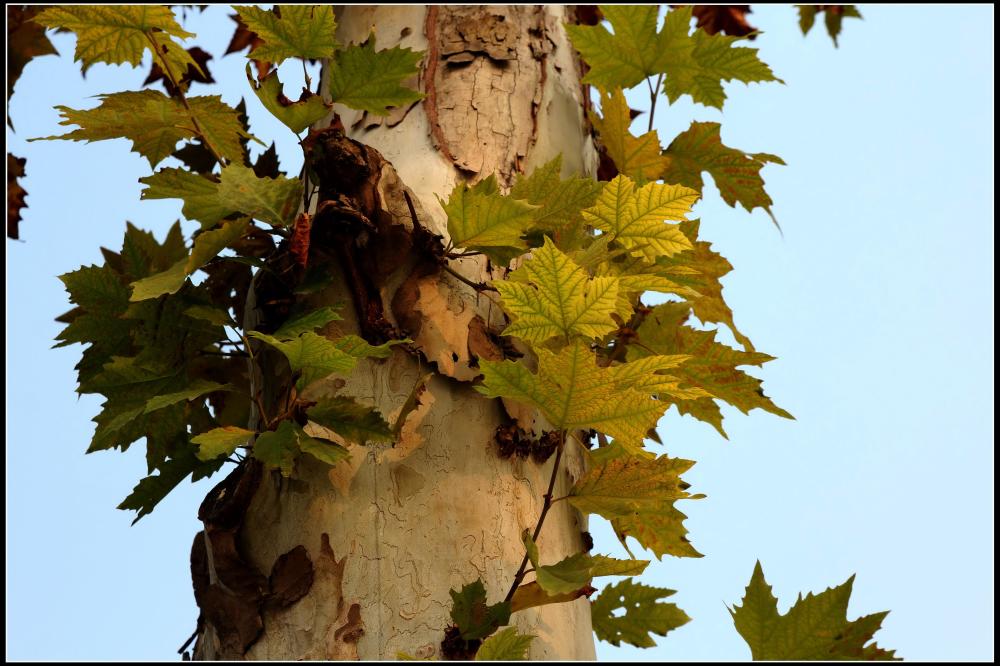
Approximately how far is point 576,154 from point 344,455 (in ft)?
2.55

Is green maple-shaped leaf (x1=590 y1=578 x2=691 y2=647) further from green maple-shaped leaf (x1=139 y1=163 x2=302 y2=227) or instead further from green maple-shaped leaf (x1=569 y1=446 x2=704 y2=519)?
green maple-shaped leaf (x1=139 y1=163 x2=302 y2=227)

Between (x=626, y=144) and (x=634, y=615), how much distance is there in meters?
0.77

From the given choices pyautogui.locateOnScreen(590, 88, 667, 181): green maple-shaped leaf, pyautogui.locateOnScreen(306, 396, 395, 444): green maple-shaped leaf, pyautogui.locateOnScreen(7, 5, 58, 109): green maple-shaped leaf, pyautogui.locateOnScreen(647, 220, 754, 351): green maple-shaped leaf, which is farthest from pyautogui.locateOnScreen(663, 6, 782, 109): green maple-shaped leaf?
pyautogui.locateOnScreen(7, 5, 58, 109): green maple-shaped leaf

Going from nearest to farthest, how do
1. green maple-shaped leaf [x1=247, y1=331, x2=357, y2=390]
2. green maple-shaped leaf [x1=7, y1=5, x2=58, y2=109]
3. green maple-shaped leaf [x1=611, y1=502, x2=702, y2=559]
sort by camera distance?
green maple-shaped leaf [x1=247, y1=331, x2=357, y2=390] < green maple-shaped leaf [x1=611, y1=502, x2=702, y2=559] < green maple-shaped leaf [x1=7, y1=5, x2=58, y2=109]

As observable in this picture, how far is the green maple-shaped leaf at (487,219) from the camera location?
3.81 ft

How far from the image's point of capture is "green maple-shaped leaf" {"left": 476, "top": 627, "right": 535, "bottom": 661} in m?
0.94

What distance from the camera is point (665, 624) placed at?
1.51 metres

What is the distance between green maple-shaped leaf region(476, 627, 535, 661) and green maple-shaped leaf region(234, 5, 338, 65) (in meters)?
0.79

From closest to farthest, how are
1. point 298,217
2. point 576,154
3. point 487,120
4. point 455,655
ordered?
point 455,655
point 298,217
point 487,120
point 576,154

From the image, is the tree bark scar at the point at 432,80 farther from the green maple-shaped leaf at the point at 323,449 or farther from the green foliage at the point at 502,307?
the green maple-shaped leaf at the point at 323,449

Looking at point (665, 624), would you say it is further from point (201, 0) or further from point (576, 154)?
point (201, 0)

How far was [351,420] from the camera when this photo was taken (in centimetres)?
107

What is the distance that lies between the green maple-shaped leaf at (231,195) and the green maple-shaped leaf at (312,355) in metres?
0.20

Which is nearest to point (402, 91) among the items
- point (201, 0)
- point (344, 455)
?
point (344, 455)
